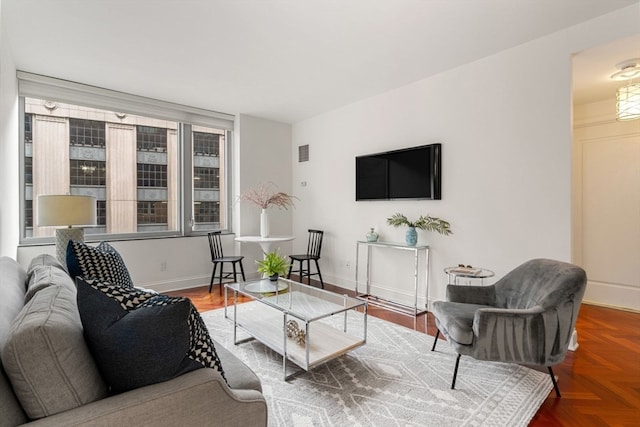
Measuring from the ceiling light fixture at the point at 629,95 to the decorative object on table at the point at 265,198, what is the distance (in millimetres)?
3951

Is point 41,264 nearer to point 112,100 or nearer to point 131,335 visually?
point 131,335

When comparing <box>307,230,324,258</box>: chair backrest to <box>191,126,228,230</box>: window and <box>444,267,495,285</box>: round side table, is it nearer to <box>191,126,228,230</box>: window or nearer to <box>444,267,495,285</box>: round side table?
<box>191,126,228,230</box>: window

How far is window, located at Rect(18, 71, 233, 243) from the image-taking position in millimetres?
3545

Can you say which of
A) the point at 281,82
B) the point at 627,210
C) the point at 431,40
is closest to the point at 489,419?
the point at 431,40

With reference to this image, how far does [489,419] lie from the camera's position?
1.70m

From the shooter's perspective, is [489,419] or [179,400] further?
[489,419]

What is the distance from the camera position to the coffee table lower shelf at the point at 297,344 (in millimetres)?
1993

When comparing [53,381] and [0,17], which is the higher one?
[0,17]

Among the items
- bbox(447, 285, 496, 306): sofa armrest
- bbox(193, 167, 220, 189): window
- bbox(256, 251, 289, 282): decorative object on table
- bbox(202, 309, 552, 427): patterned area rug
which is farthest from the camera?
bbox(193, 167, 220, 189): window

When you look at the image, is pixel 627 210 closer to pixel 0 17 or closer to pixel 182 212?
pixel 182 212

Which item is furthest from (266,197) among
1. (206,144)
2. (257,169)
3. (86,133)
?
(86,133)

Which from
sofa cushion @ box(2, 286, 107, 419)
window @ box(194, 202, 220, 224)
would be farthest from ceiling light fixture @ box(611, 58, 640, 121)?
window @ box(194, 202, 220, 224)

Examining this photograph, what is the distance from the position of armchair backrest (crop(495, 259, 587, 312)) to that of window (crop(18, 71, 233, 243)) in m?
4.02

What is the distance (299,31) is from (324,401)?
2715mm
